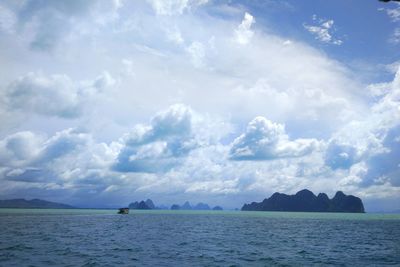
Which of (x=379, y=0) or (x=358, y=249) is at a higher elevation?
(x=379, y=0)

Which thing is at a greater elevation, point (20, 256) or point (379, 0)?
point (379, 0)

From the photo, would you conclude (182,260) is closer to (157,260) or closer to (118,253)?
(157,260)

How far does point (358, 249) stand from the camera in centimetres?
6556

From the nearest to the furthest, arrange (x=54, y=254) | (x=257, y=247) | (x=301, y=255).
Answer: (x=54, y=254), (x=301, y=255), (x=257, y=247)

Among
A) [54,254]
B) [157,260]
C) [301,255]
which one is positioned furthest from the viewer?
[301,255]

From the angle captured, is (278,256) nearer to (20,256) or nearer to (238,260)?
(238,260)

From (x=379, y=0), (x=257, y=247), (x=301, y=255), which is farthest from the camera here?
(x=257, y=247)

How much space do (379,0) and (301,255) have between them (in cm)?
4697

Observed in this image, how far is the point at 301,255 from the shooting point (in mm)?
54844

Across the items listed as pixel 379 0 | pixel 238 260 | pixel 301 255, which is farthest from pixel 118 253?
pixel 379 0

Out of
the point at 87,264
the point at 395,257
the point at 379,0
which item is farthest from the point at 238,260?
the point at 379,0

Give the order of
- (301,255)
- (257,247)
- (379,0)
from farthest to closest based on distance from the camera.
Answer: (257,247) → (301,255) → (379,0)

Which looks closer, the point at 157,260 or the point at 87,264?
the point at 87,264

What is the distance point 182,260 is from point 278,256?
1559 centimetres
